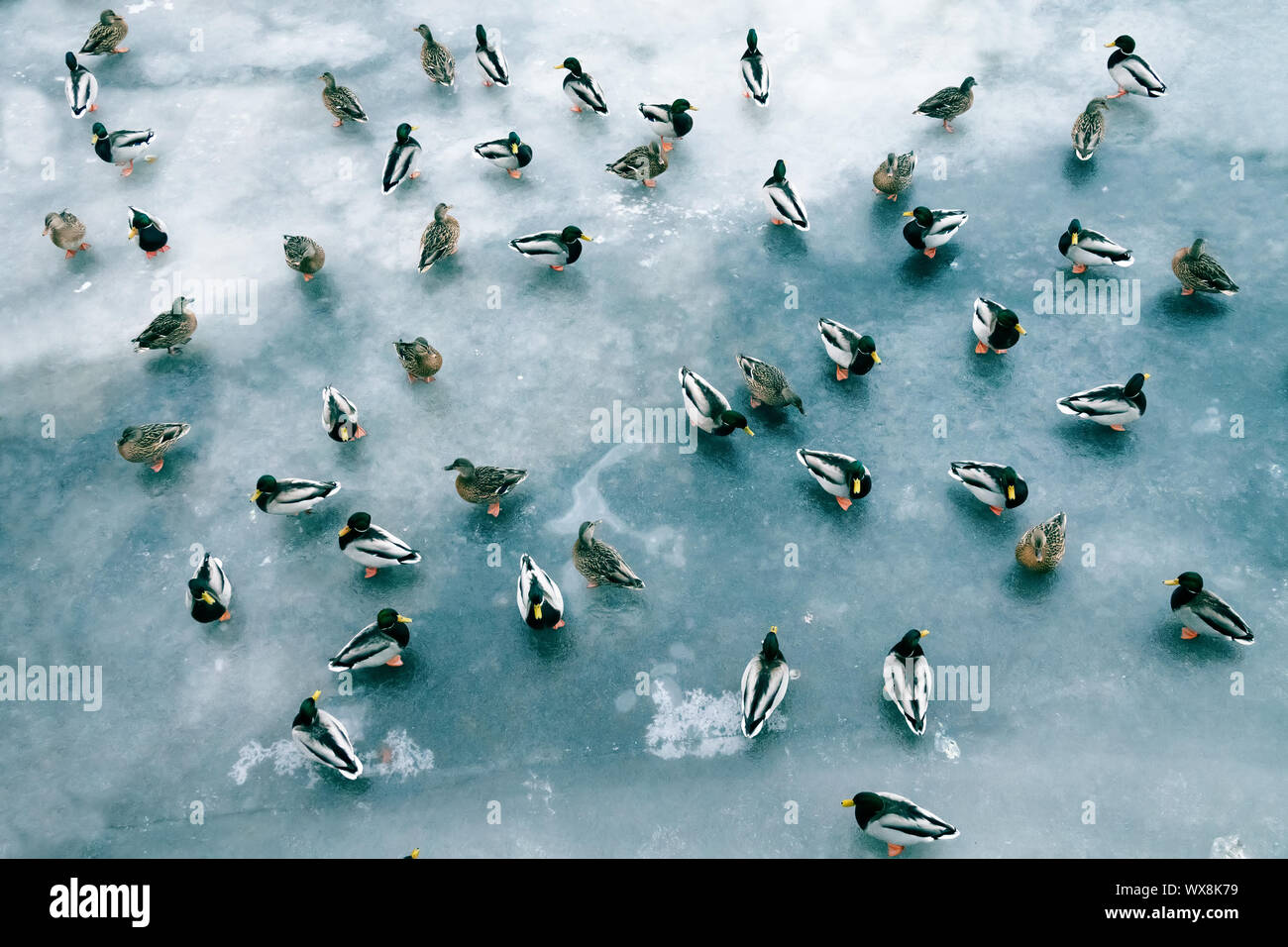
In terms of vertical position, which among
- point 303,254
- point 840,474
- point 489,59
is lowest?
point 840,474

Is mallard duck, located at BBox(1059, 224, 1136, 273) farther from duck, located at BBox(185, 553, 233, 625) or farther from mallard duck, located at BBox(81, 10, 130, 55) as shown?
mallard duck, located at BBox(81, 10, 130, 55)

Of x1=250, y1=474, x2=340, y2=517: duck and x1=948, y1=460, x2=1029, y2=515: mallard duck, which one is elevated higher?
x1=250, y1=474, x2=340, y2=517: duck

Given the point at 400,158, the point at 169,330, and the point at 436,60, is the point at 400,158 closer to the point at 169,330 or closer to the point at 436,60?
the point at 436,60

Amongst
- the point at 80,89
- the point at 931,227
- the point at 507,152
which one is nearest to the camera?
the point at 931,227

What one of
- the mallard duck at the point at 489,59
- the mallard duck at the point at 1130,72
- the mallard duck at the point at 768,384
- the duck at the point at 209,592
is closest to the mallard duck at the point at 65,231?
the duck at the point at 209,592

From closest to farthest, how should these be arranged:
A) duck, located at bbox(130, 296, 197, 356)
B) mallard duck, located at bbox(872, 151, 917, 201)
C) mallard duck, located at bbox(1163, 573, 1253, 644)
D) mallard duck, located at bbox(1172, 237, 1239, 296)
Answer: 1. mallard duck, located at bbox(1163, 573, 1253, 644)
2. mallard duck, located at bbox(1172, 237, 1239, 296)
3. duck, located at bbox(130, 296, 197, 356)
4. mallard duck, located at bbox(872, 151, 917, 201)

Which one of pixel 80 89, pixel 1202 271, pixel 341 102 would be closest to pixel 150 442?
pixel 341 102

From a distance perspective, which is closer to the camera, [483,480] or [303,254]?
[483,480]

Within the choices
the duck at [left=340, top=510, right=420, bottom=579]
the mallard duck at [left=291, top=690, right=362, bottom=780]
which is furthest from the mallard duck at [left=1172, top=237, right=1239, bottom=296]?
the mallard duck at [left=291, top=690, right=362, bottom=780]
